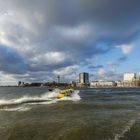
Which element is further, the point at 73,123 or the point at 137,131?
the point at 73,123

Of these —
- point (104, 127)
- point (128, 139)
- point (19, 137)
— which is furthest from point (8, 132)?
point (128, 139)

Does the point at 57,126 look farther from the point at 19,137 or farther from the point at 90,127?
the point at 19,137

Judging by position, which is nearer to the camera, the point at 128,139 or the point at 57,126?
the point at 128,139

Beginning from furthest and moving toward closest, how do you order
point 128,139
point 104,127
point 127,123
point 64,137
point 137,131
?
point 127,123 < point 104,127 < point 137,131 < point 64,137 < point 128,139

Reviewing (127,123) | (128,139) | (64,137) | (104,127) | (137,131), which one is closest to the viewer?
(128,139)

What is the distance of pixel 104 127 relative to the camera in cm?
1909

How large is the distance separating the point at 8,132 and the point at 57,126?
4.04 metres

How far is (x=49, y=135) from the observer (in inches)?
666

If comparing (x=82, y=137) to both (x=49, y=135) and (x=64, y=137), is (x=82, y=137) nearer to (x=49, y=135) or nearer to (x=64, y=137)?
(x=64, y=137)

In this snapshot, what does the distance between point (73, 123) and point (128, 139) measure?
6.60 meters

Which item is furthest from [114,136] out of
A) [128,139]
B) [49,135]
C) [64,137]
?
[49,135]

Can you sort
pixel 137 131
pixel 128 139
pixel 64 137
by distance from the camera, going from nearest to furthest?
1. pixel 128 139
2. pixel 64 137
3. pixel 137 131

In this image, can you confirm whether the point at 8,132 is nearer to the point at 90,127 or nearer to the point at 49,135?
the point at 49,135

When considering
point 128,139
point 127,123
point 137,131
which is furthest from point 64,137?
point 127,123
